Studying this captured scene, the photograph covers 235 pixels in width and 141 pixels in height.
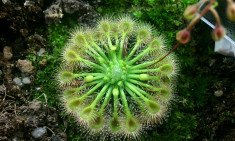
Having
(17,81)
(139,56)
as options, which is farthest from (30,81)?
(139,56)

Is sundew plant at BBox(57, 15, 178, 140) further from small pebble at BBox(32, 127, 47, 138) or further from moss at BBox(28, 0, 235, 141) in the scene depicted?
small pebble at BBox(32, 127, 47, 138)

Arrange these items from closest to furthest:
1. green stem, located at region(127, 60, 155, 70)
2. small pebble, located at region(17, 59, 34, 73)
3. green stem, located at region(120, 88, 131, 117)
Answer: green stem, located at region(120, 88, 131, 117)
green stem, located at region(127, 60, 155, 70)
small pebble, located at region(17, 59, 34, 73)

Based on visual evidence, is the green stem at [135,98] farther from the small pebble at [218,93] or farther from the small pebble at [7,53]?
the small pebble at [7,53]

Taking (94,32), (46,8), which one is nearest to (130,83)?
(94,32)

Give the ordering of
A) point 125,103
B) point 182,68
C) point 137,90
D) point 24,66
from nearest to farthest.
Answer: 1. point 125,103
2. point 137,90
3. point 24,66
4. point 182,68

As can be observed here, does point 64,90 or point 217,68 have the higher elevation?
point 217,68

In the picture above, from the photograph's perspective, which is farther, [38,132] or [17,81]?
[17,81]

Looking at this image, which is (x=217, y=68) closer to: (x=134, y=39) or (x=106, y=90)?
(x=134, y=39)

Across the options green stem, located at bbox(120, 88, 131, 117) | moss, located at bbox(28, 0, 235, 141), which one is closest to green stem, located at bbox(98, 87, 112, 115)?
green stem, located at bbox(120, 88, 131, 117)

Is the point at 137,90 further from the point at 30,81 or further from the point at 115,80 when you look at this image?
the point at 30,81
